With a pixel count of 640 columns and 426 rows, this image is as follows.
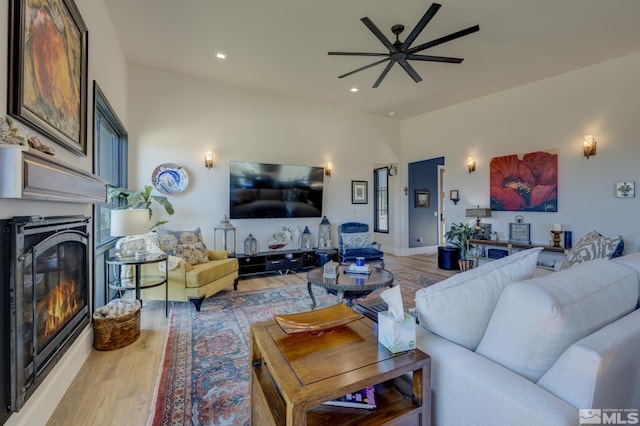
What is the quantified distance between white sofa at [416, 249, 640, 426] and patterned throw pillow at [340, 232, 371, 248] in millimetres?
3839

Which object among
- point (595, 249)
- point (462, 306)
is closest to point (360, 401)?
point (462, 306)

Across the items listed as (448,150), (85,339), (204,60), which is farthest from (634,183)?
(85,339)

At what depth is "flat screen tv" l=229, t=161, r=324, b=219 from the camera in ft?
16.1

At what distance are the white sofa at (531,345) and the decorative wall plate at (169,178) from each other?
435cm

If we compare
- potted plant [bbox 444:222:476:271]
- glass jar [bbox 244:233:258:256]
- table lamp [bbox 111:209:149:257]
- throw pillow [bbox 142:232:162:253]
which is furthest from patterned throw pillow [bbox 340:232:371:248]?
table lamp [bbox 111:209:149:257]

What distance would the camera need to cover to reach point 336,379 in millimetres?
934

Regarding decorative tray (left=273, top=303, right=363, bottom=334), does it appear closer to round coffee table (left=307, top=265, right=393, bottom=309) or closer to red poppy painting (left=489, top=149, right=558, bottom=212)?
round coffee table (left=307, top=265, right=393, bottom=309)

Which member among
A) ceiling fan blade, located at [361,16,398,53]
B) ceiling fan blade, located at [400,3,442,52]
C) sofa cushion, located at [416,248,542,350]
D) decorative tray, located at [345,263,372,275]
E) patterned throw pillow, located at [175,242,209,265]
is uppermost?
ceiling fan blade, located at [361,16,398,53]

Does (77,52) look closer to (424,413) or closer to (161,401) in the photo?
(161,401)

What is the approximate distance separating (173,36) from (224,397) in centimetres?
390

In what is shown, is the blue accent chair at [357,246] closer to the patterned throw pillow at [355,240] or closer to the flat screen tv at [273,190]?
the patterned throw pillow at [355,240]

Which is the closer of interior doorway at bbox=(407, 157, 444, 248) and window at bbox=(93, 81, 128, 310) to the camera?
window at bbox=(93, 81, 128, 310)

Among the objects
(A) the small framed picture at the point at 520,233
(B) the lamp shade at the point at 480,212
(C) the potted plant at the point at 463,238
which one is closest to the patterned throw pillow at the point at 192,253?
(C) the potted plant at the point at 463,238

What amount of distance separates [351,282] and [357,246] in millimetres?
2322
